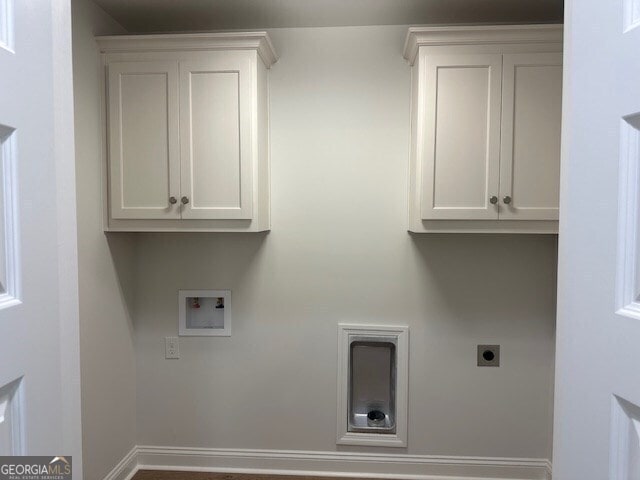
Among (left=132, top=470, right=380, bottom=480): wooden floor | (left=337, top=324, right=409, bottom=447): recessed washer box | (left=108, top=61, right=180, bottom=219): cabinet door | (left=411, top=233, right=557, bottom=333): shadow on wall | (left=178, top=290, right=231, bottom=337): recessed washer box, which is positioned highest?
(left=108, top=61, right=180, bottom=219): cabinet door

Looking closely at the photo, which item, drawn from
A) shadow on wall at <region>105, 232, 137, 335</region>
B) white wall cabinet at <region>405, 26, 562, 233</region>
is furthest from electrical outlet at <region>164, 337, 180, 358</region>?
white wall cabinet at <region>405, 26, 562, 233</region>

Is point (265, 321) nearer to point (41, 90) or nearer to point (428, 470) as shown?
point (428, 470)

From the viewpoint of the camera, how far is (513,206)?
181cm

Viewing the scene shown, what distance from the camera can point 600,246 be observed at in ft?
1.99

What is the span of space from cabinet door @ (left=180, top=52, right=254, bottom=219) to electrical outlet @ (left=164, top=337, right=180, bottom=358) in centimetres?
79

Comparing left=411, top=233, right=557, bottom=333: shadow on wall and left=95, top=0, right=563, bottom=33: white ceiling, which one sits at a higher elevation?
left=95, top=0, right=563, bottom=33: white ceiling

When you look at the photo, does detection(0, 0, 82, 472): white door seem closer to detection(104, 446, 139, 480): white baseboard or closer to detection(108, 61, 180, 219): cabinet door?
detection(108, 61, 180, 219): cabinet door

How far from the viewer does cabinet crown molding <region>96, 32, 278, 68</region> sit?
1.82m

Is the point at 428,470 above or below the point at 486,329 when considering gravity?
below

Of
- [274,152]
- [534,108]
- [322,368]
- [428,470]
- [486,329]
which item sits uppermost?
[534,108]

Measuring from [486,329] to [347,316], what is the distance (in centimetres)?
75

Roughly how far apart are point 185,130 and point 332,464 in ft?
6.29

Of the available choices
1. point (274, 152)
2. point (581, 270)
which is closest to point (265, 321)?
point (274, 152)

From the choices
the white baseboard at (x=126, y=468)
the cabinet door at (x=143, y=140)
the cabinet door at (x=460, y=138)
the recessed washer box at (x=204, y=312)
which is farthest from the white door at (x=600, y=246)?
the white baseboard at (x=126, y=468)
